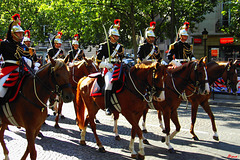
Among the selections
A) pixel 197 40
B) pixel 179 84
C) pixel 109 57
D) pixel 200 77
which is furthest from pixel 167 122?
pixel 197 40

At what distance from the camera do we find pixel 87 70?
10.8m

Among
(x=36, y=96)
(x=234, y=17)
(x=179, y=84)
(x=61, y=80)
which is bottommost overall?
(x=179, y=84)

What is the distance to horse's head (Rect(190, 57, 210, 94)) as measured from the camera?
753 cm

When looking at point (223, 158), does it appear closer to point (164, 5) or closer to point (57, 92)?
point (57, 92)

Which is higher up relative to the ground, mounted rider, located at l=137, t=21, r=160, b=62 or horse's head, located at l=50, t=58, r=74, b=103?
mounted rider, located at l=137, t=21, r=160, b=62

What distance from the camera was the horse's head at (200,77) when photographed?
753 centimetres

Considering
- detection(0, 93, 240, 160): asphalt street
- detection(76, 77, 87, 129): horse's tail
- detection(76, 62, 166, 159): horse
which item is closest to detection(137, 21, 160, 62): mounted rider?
detection(76, 62, 166, 159): horse

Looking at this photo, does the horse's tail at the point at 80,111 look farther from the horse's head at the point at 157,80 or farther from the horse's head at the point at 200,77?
the horse's head at the point at 200,77

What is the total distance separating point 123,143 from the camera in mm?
7957

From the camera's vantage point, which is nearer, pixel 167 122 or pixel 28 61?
pixel 28 61

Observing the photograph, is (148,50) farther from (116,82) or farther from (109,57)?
(116,82)

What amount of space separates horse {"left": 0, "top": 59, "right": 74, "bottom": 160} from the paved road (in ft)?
4.65

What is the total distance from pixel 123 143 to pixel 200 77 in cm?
288

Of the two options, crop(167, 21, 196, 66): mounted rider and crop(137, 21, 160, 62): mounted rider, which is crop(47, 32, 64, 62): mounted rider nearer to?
crop(137, 21, 160, 62): mounted rider
